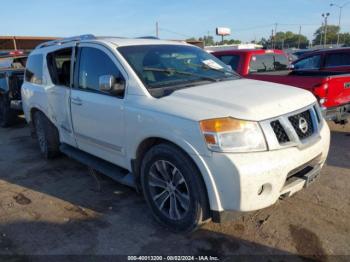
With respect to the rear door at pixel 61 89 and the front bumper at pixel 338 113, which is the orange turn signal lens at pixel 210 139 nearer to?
the rear door at pixel 61 89

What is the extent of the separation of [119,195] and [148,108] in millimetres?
1499

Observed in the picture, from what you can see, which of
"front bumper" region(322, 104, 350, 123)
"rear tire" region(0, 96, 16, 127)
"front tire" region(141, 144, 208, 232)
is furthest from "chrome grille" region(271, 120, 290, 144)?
"rear tire" region(0, 96, 16, 127)

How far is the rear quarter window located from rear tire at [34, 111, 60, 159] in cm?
56

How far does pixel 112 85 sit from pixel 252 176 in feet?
5.80

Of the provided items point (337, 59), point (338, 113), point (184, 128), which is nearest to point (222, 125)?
point (184, 128)

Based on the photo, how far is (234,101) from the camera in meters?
3.12

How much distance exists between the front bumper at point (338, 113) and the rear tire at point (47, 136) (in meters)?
4.50

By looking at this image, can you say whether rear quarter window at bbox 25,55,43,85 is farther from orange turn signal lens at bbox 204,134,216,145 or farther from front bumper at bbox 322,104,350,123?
front bumper at bbox 322,104,350,123

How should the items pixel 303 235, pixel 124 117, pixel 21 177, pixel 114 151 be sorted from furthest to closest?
pixel 21 177 < pixel 114 151 < pixel 124 117 < pixel 303 235

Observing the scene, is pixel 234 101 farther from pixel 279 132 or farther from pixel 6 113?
pixel 6 113

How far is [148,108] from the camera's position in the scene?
336 cm

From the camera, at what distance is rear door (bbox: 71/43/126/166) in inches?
150

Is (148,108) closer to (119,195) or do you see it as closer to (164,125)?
(164,125)

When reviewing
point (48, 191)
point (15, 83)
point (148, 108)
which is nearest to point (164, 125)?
point (148, 108)
